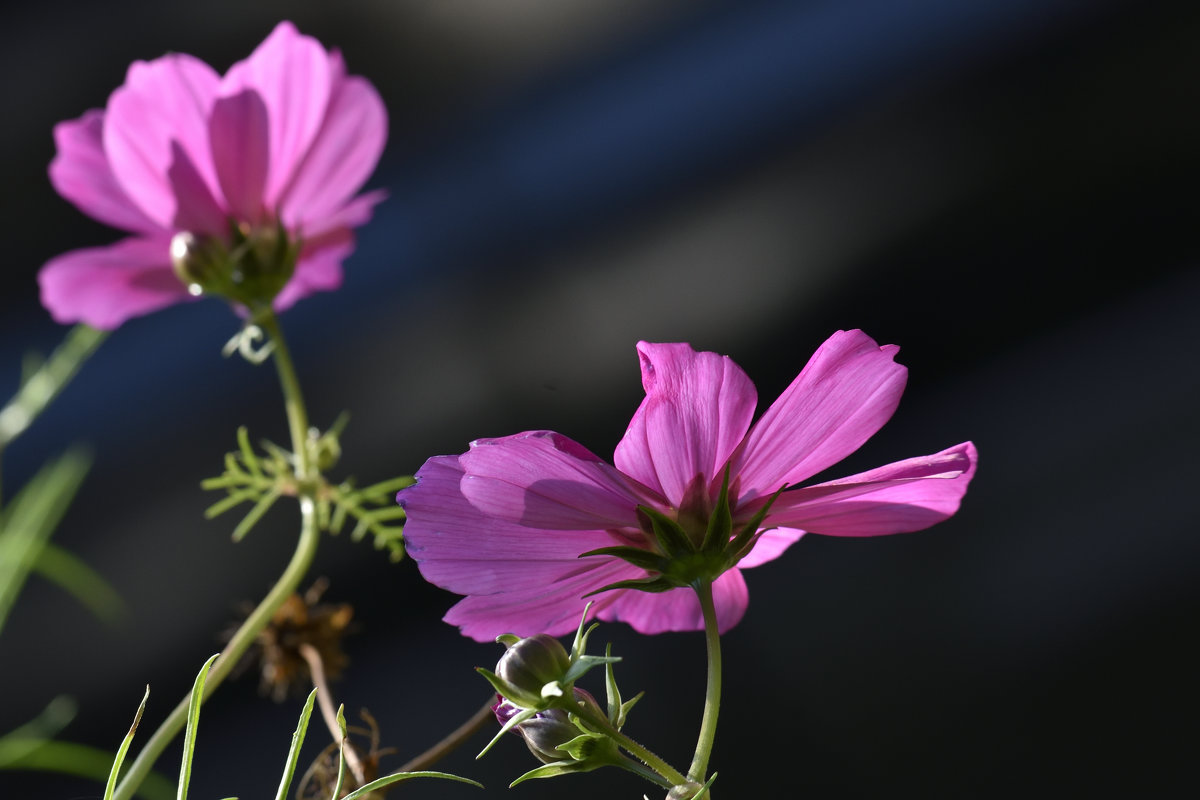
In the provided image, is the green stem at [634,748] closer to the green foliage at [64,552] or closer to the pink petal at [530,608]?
the pink petal at [530,608]

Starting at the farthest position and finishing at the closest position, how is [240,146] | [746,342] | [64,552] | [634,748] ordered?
[746,342] → [64,552] → [240,146] → [634,748]

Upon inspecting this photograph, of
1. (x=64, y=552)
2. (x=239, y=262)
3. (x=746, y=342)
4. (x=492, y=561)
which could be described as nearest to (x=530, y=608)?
(x=492, y=561)

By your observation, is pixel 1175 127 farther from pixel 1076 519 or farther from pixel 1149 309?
pixel 1076 519

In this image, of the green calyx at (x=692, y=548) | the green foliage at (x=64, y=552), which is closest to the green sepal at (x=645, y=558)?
the green calyx at (x=692, y=548)

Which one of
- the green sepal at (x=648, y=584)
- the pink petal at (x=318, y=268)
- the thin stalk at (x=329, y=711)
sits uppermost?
the pink petal at (x=318, y=268)

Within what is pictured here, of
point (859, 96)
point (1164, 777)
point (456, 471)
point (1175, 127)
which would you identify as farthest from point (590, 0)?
point (456, 471)

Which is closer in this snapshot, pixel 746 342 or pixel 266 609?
pixel 266 609

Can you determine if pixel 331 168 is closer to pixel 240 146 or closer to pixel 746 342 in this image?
pixel 240 146
